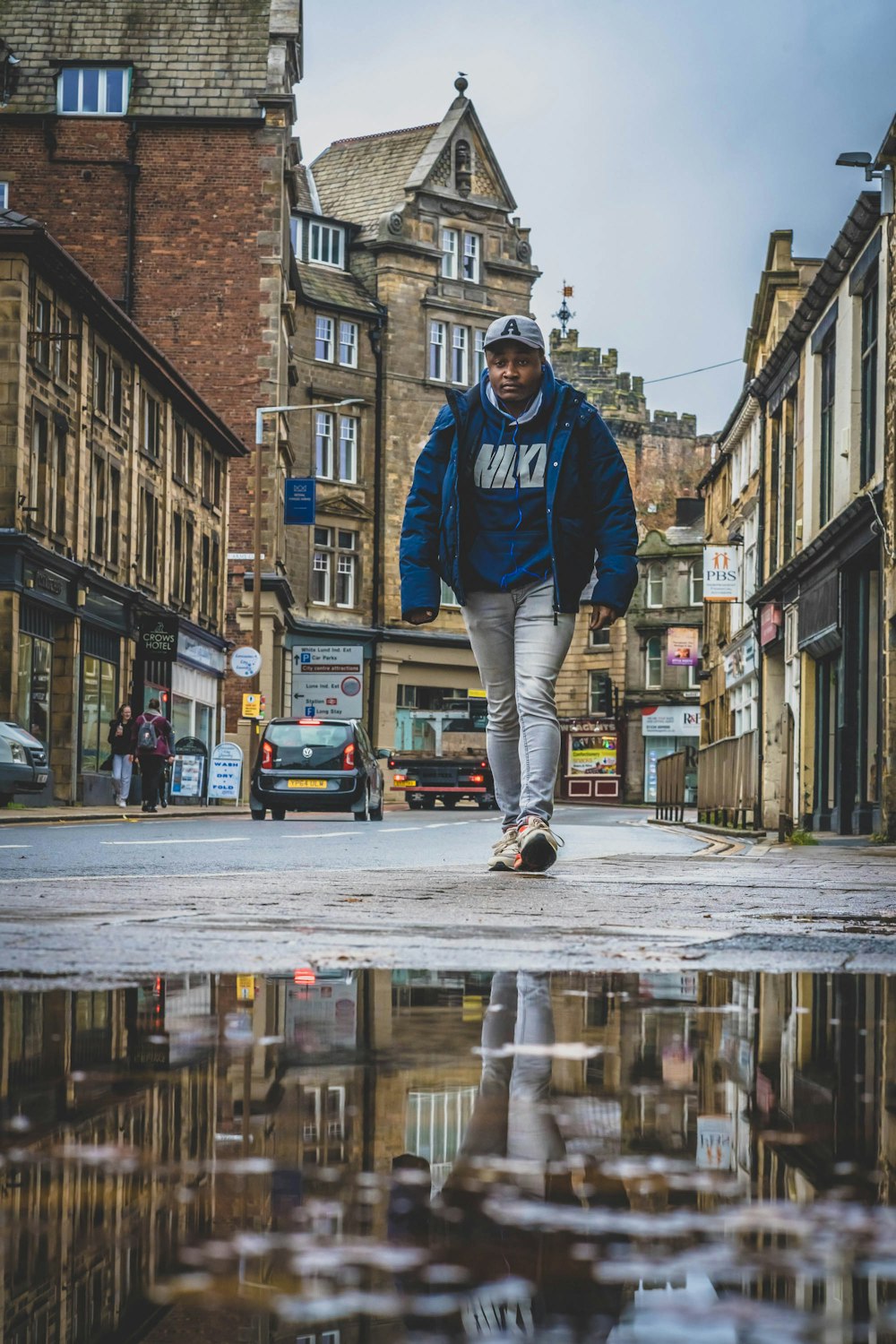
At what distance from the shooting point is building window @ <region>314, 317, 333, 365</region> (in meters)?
58.9

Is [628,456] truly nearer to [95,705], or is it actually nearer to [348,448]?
[348,448]

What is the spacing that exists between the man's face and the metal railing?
15705mm

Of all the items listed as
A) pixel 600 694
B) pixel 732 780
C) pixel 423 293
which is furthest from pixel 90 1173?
pixel 600 694

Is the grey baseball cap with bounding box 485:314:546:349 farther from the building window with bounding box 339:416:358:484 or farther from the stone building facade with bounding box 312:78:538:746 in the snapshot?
the building window with bounding box 339:416:358:484

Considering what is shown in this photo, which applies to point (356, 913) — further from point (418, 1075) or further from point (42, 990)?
point (418, 1075)

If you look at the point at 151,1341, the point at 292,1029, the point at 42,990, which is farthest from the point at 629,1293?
the point at 42,990

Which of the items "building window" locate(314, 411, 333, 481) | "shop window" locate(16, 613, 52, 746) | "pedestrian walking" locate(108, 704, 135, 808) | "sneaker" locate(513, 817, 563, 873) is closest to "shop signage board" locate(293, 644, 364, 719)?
"building window" locate(314, 411, 333, 481)

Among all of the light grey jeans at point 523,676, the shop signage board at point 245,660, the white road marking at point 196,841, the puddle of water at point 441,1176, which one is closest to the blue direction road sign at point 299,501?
the shop signage board at point 245,660

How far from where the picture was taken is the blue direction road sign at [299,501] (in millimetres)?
45781

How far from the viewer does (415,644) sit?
60562 millimetres

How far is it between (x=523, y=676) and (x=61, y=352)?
26.9m

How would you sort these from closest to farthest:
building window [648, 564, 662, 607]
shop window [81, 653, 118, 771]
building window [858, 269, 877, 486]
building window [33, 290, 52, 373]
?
building window [858, 269, 877, 486], building window [33, 290, 52, 373], shop window [81, 653, 118, 771], building window [648, 564, 662, 607]

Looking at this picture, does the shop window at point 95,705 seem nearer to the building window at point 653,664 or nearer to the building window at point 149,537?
the building window at point 149,537

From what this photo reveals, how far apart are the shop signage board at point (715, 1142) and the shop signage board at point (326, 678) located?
50.6 metres
